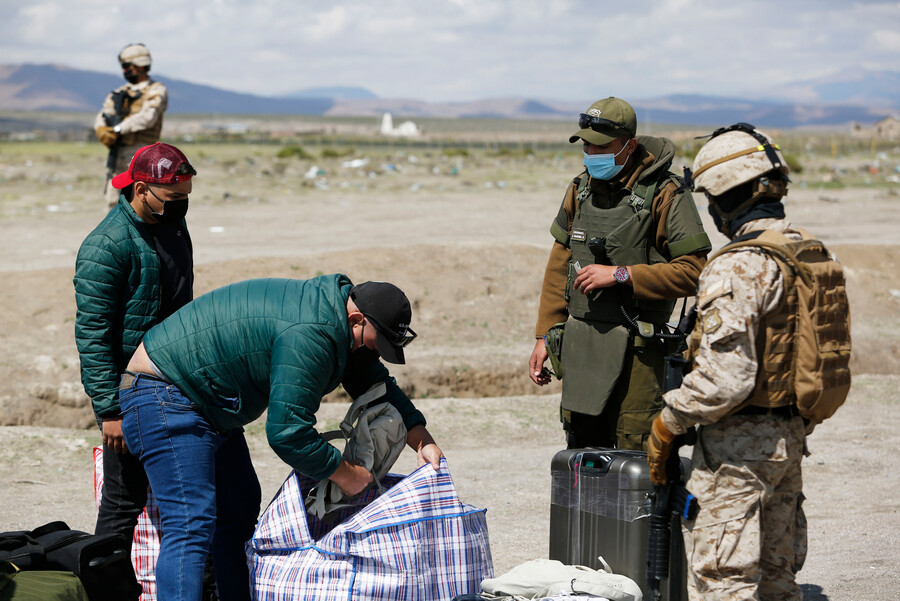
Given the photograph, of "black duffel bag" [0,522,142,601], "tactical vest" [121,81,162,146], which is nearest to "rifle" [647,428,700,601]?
"black duffel bag" [0,522,142,601]

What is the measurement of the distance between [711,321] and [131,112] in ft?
22.4

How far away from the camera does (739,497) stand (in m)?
3.27

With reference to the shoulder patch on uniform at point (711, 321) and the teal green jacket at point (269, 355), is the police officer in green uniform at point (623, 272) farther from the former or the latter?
the teal green jacket at point (269, 355)

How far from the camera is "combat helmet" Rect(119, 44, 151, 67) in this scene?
27.5 ft

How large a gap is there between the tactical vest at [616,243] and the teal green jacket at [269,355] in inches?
50.3

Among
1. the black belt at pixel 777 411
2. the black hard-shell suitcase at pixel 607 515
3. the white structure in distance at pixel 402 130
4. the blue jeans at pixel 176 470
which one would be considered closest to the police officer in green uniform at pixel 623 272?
the black hard-shell suitcase at pixel 607 515

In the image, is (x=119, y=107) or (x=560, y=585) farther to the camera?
(x=119, y=107)

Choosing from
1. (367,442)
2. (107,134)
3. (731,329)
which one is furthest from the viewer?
(107,134)

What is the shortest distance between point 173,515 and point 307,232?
14529mm

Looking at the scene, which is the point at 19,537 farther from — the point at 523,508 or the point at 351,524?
the point at 523,508

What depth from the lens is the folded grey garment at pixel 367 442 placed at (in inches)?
148

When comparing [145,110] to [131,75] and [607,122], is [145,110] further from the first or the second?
[607,122]

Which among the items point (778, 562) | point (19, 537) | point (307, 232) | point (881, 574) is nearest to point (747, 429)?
point (778, 562)

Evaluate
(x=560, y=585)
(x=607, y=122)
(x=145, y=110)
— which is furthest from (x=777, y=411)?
(x=145, y=110)
